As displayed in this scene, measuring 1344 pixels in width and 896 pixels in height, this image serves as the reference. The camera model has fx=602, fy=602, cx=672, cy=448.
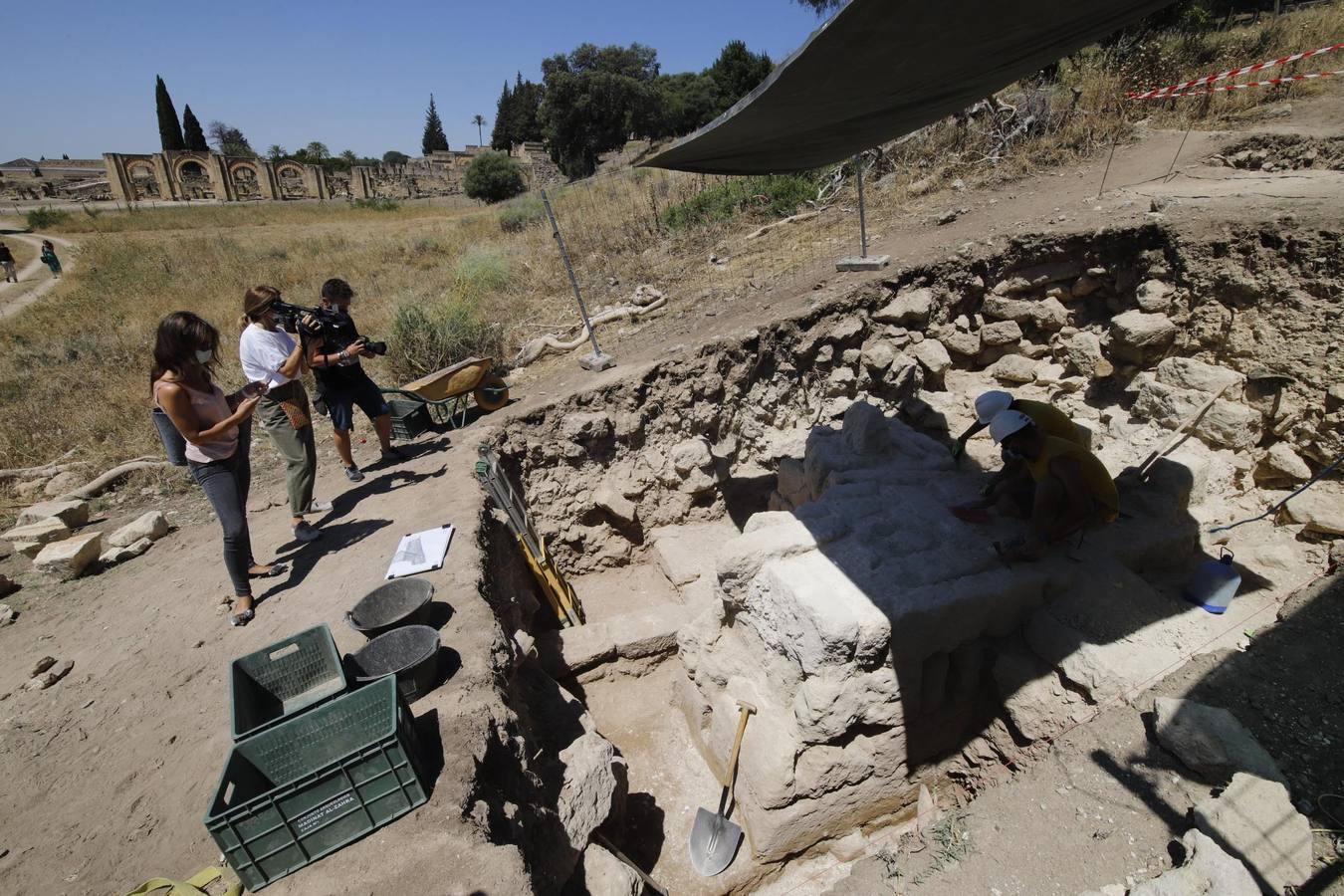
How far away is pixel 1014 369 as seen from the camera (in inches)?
251

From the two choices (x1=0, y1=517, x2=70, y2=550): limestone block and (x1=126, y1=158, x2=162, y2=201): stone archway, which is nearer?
(x1=0, y1=517, x2=70, y2=550): limestone block

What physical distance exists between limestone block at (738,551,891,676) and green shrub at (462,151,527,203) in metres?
26.4

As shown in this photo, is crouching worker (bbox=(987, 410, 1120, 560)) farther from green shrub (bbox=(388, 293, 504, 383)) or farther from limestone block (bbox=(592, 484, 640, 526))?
green shrub (bbox=(388, 293, 504, 383))

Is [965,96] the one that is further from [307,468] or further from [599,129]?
[599,129]

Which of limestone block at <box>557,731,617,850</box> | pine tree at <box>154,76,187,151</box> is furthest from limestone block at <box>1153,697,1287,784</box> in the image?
pine tree at <box>154,76,187,151</box>

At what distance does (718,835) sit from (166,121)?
4747 cm

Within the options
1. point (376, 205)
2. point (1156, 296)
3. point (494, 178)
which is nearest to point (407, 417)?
point (1156, 296)

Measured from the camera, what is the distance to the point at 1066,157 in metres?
8.71

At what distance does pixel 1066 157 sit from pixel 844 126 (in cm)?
750

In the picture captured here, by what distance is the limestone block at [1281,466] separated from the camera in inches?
178

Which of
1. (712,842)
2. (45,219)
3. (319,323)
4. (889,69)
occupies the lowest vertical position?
(712,842)

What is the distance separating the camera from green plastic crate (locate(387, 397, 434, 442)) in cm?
612

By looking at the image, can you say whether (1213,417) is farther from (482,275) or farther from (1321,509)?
(482,275)

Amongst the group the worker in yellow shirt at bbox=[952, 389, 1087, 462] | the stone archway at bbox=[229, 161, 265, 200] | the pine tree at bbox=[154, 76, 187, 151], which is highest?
the pine tree at bbox=[154, 76, 187, 151]
